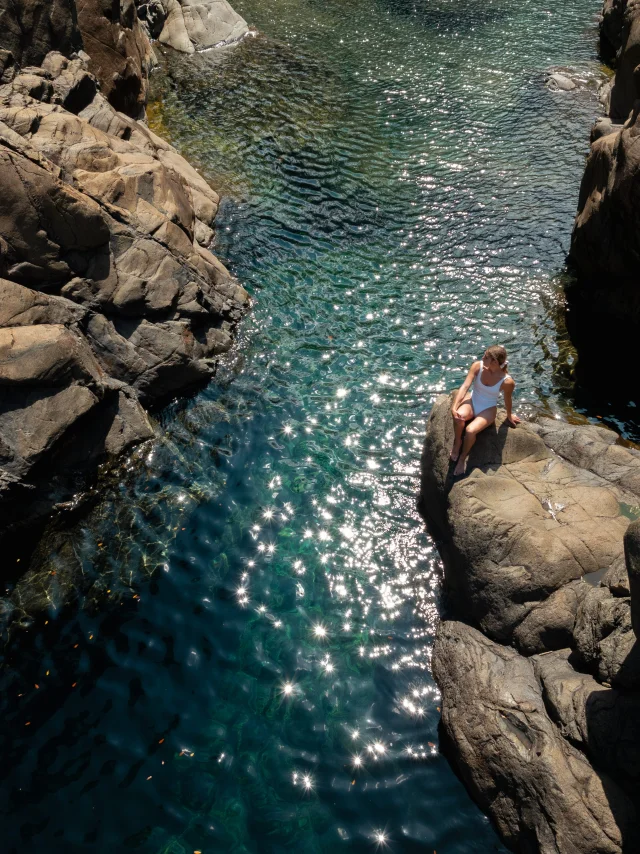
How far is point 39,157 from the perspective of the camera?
13828 mm

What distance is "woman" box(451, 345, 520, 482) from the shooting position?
11.2 metres

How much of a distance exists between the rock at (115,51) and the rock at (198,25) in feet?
20.4

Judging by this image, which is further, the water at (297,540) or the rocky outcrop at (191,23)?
the rocky outcrop at (191,23)

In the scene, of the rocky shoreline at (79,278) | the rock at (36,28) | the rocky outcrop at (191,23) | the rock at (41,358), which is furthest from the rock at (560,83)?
the rock at (41,358)

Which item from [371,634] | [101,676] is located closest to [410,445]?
[371,634]

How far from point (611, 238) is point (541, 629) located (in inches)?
434

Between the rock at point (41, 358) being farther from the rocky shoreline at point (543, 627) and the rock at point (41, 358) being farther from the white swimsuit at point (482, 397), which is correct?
the white swimsuit at point (482, 397)

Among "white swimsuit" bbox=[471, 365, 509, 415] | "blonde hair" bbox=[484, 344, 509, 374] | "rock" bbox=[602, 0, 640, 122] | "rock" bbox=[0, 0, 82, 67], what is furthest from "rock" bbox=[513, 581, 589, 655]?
"rock" bbox=[0, 0, 82, 67]

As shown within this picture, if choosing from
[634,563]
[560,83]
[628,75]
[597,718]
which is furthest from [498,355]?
[560,83]

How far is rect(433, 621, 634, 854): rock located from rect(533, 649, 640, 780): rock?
0.17 m

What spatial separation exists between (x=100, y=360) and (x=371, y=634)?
28.5 ft

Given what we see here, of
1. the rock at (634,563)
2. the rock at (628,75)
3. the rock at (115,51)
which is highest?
the rock at (628,75)

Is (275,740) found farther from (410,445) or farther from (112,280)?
(112,280)

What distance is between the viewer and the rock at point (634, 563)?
23.6 feet
